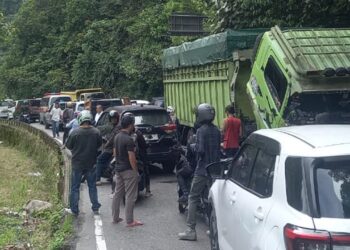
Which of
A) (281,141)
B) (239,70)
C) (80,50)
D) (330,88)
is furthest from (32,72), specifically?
(281,141)

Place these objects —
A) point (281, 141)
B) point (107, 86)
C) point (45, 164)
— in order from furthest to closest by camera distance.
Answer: point (107, 86)
point (45, 164)
point (281, 141)

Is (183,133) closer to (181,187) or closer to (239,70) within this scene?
(239,70)

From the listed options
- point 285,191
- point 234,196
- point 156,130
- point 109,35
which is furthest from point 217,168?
point 109,35

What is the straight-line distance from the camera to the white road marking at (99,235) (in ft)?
26.2

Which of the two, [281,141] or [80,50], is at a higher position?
[80,50]

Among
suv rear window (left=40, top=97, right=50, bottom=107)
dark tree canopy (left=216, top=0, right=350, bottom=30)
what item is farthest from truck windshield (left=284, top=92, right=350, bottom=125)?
suv rear window (left=40, top=97, right=50, bottom=107)

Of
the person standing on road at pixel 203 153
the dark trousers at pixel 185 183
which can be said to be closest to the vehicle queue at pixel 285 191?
the person standing on road at pixel 203 153

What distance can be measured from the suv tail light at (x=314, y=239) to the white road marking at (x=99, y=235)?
14.8 feet

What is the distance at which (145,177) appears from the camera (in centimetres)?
1121

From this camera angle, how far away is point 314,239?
12.2ft

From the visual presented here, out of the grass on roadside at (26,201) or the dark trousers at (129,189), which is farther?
the dark trousers at (129,189)

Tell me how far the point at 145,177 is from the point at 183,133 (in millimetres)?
6426

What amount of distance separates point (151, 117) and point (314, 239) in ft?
34.0

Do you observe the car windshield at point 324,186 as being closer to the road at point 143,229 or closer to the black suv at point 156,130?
the road at point 143,229
